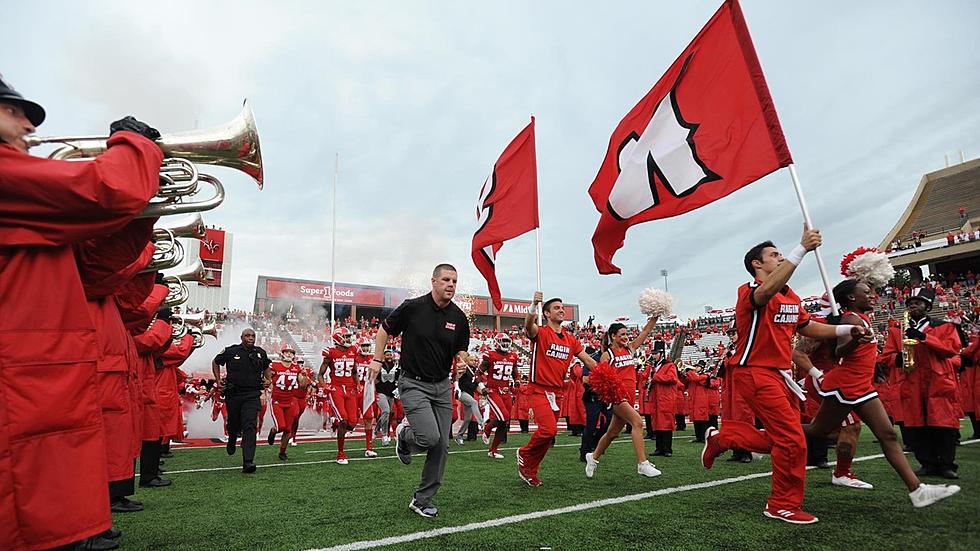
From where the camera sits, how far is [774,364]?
→ 496 cm

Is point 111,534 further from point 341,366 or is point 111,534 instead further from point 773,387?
point 341,366

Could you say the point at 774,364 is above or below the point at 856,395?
above

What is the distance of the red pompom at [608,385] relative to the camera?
7.59 meters

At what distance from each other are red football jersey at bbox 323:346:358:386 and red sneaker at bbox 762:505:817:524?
8.92m

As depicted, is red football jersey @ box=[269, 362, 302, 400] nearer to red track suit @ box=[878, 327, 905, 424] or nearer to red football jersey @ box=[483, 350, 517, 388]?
red football jersey @ box=[483, 350, 517, 388]

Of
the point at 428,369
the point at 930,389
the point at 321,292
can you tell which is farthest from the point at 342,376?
the point at 321,292

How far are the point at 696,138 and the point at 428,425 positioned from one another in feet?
12.7

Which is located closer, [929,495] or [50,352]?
[50,352]

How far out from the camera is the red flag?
799 cm

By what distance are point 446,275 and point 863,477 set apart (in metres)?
5.49

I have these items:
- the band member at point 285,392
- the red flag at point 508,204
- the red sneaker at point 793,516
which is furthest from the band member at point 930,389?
the band member at point 285,392

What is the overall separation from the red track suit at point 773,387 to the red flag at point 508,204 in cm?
334

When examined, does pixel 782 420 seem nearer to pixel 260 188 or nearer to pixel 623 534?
pixel 623 534

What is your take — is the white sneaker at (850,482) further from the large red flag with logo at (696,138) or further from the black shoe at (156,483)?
the black shoe at (156,483)
